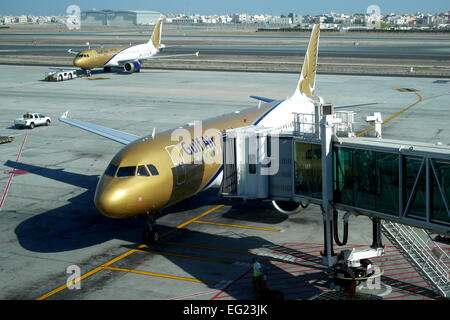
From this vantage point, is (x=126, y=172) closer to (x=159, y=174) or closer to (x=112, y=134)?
(x=159, y=174)

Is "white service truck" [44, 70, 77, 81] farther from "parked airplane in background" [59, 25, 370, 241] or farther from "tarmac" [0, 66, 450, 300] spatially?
"parked airplane in background" [59, 25, 370, 241]

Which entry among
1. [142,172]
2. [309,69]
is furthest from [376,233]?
[309,69]

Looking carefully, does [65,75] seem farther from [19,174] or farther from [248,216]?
[248,216]

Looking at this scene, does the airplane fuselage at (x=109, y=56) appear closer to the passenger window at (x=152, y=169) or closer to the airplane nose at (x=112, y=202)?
the passenger window at (x=152, y=169)

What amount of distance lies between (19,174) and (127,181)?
1977 cm

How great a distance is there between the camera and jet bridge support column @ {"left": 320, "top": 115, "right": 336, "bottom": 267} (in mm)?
23578

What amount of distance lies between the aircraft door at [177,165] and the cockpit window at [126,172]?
2.28 m

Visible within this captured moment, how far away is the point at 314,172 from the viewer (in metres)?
25.0

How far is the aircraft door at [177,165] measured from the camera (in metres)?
29.6

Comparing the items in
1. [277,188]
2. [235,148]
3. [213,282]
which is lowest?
[213,282]

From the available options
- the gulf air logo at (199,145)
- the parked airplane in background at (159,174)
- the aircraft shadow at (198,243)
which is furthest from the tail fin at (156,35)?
the gulf air logo at (199,145)

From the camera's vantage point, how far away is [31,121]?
6162 cm

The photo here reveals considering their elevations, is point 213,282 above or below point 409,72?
below
